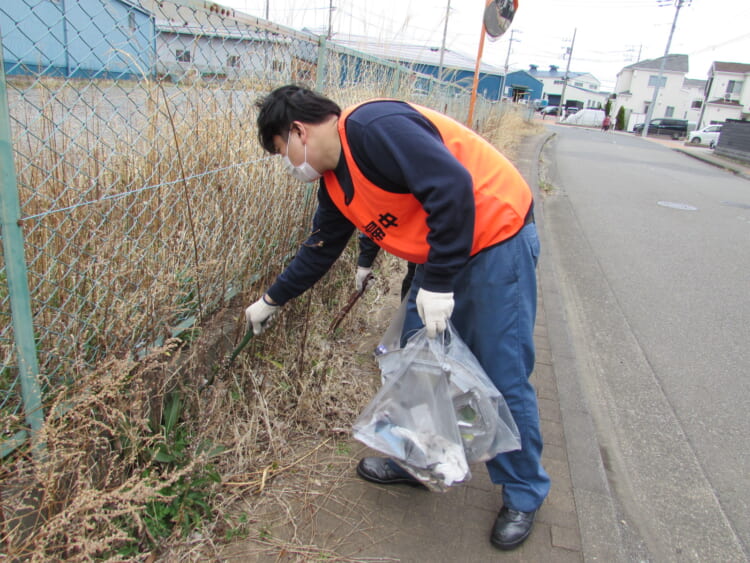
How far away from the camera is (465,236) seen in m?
1.65

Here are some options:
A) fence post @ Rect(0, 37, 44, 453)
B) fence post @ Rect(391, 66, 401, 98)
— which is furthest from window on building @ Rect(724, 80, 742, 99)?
fence post @ Rect(0, 37, 44, 453)

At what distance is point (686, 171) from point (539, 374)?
50.3 ft

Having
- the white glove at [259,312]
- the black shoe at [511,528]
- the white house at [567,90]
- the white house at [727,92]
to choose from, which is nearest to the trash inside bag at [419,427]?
the black shoe at [511,528]

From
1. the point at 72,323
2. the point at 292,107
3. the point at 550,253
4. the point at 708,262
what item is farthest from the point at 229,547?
the point at 708,262

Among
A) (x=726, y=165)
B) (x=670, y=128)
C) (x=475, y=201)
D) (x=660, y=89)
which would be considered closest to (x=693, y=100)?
(x=660, y=89)

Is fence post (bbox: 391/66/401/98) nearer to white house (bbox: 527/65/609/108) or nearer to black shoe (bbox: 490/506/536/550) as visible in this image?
black shoe (bbox: 490/506/536/550)

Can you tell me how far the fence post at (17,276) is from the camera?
147 centimetres

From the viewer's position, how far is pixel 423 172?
5.23ft

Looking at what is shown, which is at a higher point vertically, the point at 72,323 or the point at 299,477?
the point at 72,323

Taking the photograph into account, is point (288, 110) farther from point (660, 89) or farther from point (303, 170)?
point (660, 89)

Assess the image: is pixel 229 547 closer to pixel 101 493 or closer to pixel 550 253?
pixel 101 493

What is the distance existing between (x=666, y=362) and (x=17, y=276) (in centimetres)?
382

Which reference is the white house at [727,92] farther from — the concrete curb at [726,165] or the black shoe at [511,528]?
the black shoe at [511,528]

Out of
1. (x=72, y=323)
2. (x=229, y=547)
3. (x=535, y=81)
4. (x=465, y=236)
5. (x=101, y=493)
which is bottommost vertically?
(x=229, y=547)
